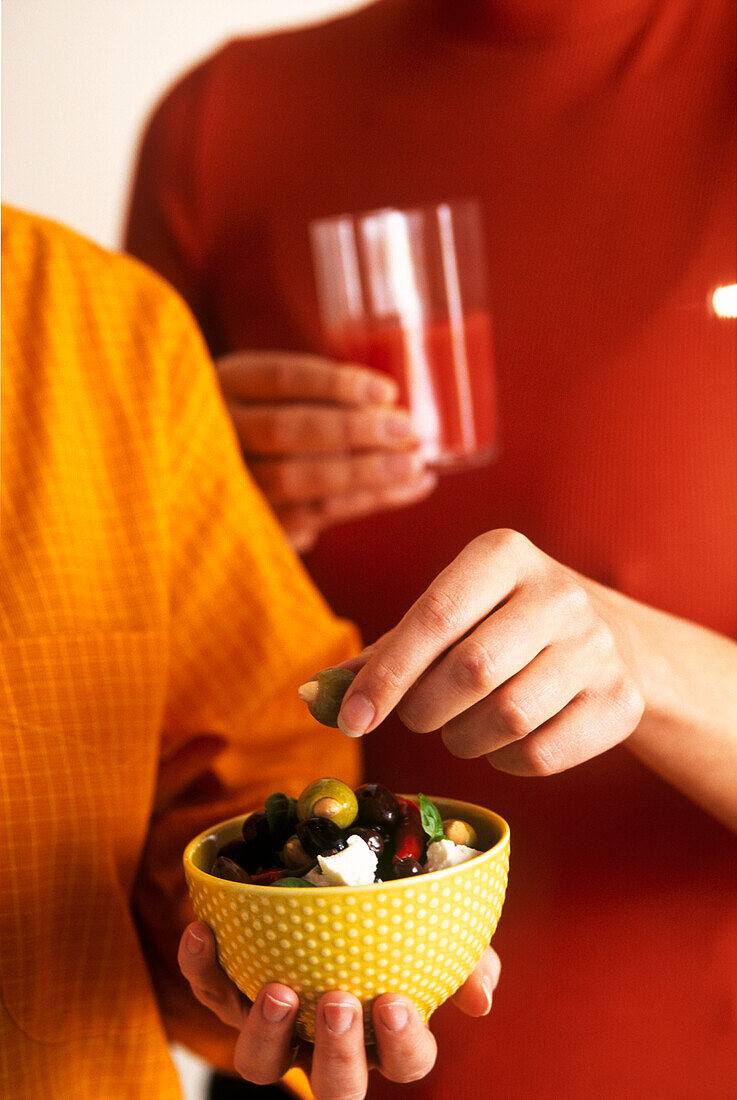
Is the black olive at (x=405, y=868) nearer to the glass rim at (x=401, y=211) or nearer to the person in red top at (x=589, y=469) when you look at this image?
the person in red top at (x=589, y=469)

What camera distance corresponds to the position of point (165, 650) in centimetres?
42

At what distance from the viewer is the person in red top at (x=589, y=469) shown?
0.40 metres

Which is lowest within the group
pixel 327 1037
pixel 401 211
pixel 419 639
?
pixel 327 1037

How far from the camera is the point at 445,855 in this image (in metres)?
0.28

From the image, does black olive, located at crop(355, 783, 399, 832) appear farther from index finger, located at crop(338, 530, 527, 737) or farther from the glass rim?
the glass rim

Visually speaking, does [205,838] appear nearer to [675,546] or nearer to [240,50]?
[675,546]

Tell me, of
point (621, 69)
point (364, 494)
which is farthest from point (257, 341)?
point (621, 69)

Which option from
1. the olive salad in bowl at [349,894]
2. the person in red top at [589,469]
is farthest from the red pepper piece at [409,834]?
the person in red top at [589,469]

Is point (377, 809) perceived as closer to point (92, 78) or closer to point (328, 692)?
point (328, 692)

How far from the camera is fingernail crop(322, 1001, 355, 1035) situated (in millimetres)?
268

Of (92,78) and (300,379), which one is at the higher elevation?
(92,78)

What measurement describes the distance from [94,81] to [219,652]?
31cm

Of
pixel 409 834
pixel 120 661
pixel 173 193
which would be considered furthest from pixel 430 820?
pixel 173 193

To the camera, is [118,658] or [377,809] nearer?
[377,809]
